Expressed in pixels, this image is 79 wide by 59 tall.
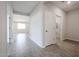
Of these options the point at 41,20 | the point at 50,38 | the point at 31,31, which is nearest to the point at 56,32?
the point at 50,38

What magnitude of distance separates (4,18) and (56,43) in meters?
1.86

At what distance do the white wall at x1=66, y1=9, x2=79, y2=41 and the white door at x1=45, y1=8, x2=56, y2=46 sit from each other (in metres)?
0.53

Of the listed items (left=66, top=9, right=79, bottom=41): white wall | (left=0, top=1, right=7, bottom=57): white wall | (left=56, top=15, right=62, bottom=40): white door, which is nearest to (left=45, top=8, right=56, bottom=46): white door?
(left=56, top=15, right=62, bottom=40): white door

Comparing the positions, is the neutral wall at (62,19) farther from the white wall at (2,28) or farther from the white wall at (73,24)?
the white wall at (2,28)

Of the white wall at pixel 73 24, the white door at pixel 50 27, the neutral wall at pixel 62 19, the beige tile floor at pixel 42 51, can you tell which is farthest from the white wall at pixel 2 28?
the white wall at pixel 73 24

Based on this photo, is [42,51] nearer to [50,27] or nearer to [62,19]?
[50,27]

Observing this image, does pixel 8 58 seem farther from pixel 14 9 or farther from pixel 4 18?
pixel 14 9

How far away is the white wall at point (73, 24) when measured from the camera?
2.40m

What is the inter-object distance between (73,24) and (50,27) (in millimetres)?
820

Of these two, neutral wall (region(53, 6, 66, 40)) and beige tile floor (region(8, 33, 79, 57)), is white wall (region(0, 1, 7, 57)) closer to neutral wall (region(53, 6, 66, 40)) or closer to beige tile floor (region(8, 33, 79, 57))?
beige tile floor (region(8, 33, 79, 57))

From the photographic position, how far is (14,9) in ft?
6.08

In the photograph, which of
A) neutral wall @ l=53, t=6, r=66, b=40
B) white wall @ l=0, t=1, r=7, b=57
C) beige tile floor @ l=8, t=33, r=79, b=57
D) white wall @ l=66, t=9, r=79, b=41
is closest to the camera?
white wall @ l=0, t=1, r=7, b=57

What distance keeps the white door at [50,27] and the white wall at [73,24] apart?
53cm

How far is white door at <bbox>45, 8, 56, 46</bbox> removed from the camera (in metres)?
2.48
